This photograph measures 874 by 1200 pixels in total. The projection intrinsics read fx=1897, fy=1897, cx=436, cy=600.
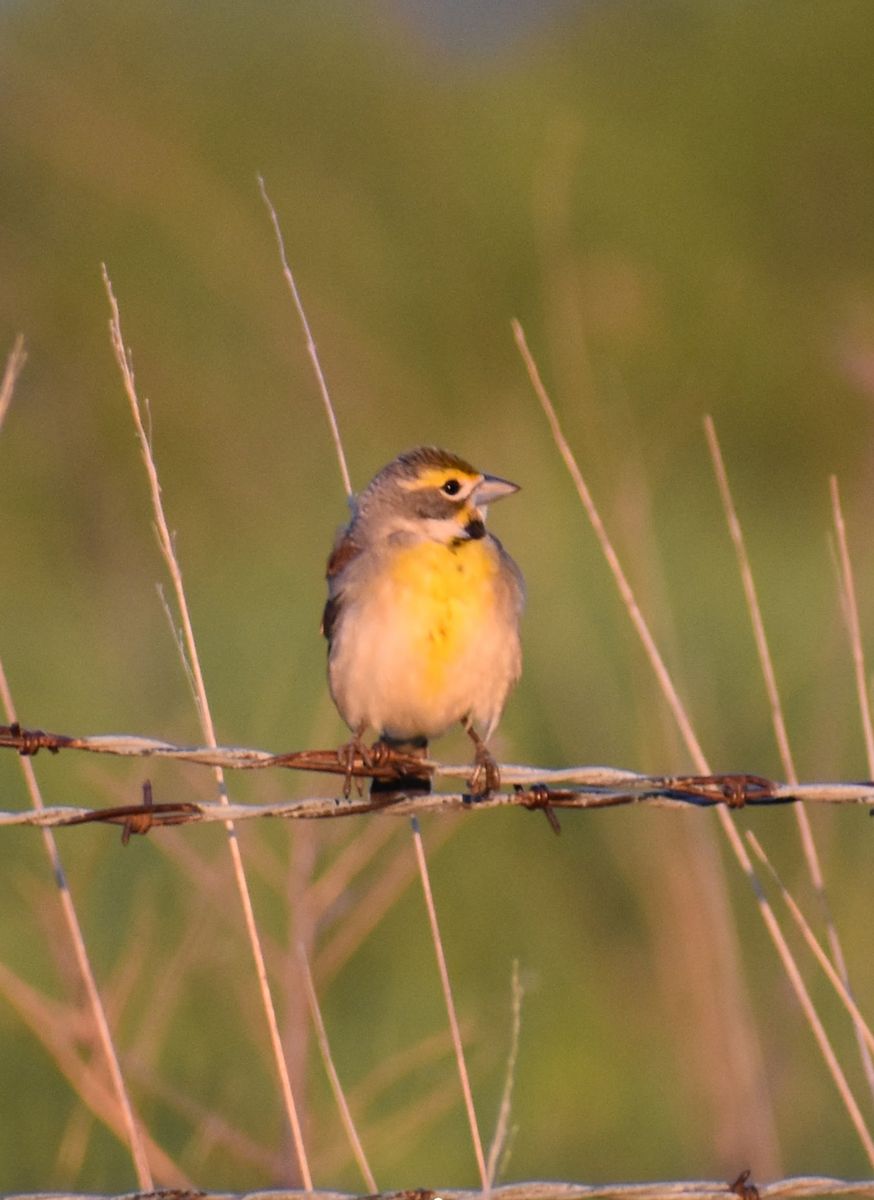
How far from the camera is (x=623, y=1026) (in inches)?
416

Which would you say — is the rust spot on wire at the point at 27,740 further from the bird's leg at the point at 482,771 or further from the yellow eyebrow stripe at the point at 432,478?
the yellow eyebrow stripe at the point at 432,478

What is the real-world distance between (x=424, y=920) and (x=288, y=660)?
9.98ft

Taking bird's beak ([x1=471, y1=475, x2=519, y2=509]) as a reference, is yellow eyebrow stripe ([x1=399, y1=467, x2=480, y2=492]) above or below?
above

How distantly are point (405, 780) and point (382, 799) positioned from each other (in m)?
1.85

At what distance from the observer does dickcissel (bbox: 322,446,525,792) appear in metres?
6.06

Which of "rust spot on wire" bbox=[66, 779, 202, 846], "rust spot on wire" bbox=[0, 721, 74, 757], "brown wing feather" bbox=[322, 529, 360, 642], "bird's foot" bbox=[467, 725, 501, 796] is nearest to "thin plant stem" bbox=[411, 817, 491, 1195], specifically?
"bird's foot" bbox=[467, 725, 501, 796]

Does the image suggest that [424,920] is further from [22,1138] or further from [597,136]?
[597,136]

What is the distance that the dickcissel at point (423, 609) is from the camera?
6.06 metres

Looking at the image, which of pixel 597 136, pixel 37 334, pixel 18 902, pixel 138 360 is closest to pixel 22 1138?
pixel 18 902

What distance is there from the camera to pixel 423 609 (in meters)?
6.07

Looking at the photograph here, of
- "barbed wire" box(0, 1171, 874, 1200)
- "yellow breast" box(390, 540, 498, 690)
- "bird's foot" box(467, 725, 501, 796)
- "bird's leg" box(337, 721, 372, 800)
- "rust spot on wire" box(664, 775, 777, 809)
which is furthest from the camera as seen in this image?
"yellow breast" box(390, 540, 498, 690)

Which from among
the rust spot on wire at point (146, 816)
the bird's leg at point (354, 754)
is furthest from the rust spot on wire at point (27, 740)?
the bird's leg at point (354, 754)

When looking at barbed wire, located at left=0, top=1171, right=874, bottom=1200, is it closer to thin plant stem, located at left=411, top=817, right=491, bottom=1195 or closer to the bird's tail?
thin plant stem, located at left=411, top=817, right=491, bottom=1195

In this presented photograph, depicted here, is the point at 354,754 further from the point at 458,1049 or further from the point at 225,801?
the point at 458,1049
